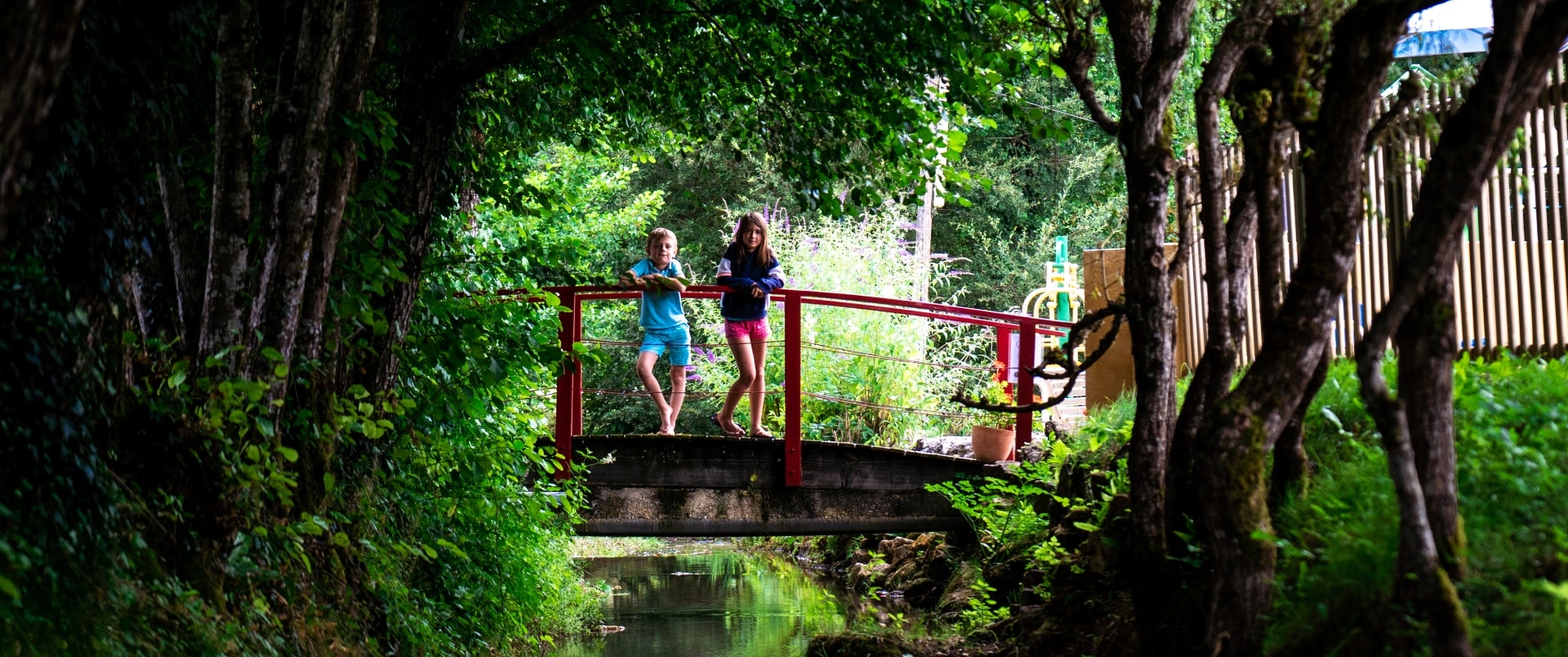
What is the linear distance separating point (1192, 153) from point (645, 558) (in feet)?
28.8

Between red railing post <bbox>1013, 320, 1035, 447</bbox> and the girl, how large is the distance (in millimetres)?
1681

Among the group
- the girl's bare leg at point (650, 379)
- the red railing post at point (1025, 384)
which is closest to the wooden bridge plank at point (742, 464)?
the girl's bare leg at point (650, 379)

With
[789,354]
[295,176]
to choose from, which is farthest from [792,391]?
[295,176]

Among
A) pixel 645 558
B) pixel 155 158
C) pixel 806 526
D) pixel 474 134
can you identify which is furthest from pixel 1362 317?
pixel 645 558

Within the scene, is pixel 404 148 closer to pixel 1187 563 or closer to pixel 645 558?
pixel 1187 563

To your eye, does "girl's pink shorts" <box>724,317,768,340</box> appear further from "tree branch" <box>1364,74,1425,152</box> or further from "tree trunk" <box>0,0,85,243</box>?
"tree trunk" <box>0,0,85,243</box>

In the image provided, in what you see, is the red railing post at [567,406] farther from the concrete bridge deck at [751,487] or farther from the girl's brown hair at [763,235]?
the girl's brown hair at [763,235]

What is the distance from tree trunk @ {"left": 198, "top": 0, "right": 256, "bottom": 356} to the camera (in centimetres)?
412

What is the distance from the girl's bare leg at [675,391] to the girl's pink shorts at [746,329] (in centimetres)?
41

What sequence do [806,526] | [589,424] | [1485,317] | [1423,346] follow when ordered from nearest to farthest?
[1423,346] → [1485,317] → [806,526] → [589,424]

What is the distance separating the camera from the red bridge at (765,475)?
835 cm

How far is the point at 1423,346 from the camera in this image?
126 inches

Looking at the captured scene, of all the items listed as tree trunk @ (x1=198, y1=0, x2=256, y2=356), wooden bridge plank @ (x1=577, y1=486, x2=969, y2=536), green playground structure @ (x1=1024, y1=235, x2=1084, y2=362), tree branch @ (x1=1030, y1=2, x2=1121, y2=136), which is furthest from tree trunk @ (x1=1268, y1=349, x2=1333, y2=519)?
green playground structure @ (x1=1024, y1=235, x2=1084, y2=362)

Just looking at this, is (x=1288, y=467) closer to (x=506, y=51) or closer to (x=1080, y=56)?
(x=1080, y=56)
